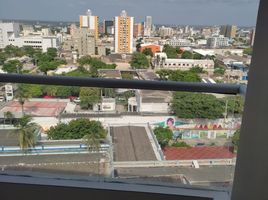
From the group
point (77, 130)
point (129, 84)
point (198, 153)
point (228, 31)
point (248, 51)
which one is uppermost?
point (228, 31)

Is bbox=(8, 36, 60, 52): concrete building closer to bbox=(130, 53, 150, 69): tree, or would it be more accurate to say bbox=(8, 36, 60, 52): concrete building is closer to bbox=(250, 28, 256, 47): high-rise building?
bbox=(130, 53, 150, 69): tree

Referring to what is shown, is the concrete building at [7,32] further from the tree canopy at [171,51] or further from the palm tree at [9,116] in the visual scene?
the tree canopy at [171,51]

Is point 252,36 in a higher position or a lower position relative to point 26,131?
higher

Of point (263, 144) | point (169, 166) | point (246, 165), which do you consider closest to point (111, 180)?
point (169, 166)

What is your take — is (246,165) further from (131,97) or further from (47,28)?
(47,28)

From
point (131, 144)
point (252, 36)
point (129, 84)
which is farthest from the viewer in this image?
point (131, 144)

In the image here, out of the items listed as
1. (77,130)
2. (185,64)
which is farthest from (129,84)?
(77,130)

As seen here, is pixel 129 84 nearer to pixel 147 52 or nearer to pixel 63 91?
pixel 147 52
